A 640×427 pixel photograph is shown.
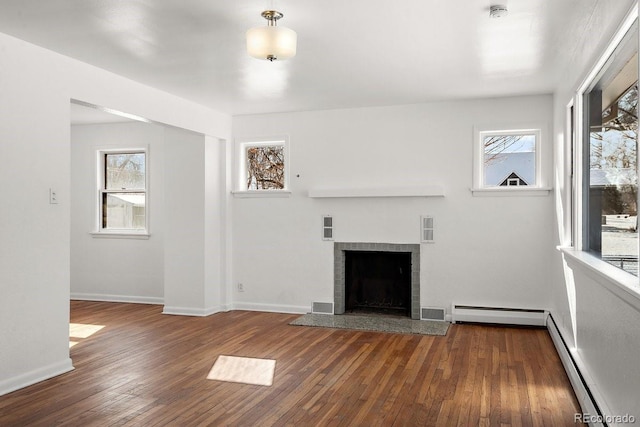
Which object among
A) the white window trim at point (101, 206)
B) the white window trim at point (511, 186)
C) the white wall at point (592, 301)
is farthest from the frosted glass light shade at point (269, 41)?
the white window trim at point (101, 206)

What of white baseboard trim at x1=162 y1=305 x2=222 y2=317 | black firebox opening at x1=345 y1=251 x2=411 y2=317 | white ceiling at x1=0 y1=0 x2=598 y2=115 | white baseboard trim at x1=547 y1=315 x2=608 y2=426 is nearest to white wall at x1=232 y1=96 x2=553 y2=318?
black firebox opening at x1=345 y1=251 x2=411 y2=317

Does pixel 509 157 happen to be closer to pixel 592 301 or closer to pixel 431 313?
pixel 431 313

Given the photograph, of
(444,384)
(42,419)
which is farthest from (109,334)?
(444,384)

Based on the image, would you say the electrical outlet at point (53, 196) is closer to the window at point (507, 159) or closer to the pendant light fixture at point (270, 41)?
the pendant light fixture at point (270, 41)

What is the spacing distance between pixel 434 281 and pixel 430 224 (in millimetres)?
675

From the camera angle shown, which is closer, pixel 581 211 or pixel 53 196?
pixel 53 196

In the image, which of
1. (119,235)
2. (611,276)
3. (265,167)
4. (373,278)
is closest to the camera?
(611,276)

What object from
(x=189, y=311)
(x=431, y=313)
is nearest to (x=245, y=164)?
(x=189, y=311)

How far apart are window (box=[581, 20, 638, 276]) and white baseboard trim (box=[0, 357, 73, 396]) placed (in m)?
4.05

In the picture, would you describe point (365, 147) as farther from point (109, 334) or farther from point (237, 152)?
point (109, 334)

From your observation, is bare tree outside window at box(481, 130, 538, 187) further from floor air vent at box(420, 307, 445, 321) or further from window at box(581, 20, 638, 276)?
window at box(581, 20, 638, 276)

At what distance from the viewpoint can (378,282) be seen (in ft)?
21.7

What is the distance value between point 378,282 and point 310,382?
9.27 ft

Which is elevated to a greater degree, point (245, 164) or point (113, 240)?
point (245, 164)
